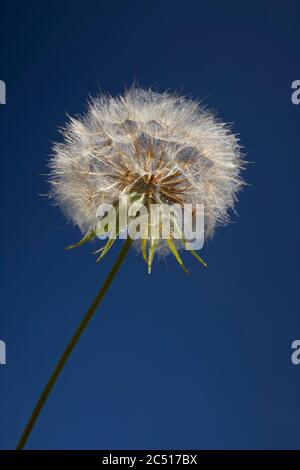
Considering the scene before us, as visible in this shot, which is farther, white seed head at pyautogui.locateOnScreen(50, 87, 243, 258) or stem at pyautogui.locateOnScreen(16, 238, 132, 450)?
white seed head at pyautogui.locateOnScreen(50, 87, 243, 258)

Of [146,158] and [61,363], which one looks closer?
[61,363]

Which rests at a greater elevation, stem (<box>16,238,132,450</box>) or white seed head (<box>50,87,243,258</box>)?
white seed head (<box>50,87,243,258</box>)

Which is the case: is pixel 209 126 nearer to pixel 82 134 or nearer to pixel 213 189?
pixel 213 189

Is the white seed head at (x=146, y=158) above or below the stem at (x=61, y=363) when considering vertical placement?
above

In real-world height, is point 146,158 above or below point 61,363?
above

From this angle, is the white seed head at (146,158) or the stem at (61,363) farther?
the white seed head at (146,158)
